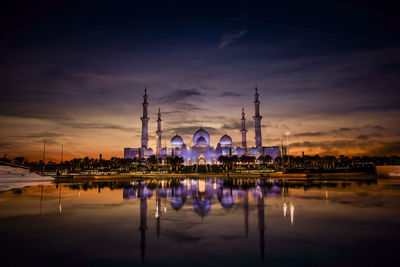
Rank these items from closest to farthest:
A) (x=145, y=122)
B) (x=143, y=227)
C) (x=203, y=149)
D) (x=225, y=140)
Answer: (x=143, y=227), (x=145, y=122), (x=203, y=149), (x=225, y=140)

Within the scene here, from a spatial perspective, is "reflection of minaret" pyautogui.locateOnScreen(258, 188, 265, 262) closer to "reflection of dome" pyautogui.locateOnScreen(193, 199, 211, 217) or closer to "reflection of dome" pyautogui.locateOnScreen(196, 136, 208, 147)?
"reflection of dome" pyautogui.locateOnScreen(193, 199, 211, 217)

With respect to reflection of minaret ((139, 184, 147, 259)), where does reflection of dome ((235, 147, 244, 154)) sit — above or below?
above

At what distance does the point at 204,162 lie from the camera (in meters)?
112

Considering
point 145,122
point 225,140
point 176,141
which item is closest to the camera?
point 145,122

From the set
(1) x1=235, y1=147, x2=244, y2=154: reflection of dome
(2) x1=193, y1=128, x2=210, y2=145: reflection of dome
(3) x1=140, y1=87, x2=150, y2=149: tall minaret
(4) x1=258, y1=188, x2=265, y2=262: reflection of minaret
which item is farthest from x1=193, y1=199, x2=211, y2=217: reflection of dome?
(1) x1=235, y1=147, x2=244, y2=154: reflection of dome

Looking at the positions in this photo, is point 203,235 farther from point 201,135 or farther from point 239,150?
point 239,150

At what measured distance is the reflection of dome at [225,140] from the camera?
117719mm

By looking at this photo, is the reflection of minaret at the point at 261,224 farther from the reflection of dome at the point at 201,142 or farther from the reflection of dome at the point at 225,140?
the reflection of dome at the point at 225,140

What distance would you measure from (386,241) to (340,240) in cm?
133

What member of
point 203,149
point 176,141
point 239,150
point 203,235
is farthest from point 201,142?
point 203,235

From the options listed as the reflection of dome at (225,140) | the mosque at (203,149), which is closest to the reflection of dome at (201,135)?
the mosque at (203,149)

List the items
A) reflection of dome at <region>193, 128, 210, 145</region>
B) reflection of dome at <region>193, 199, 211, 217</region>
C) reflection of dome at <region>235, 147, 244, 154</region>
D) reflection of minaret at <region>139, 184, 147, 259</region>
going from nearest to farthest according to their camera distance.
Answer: reflection of minaret at <region>139, 184, 147, 259</region> < reflection of dome at <region>193, 199, 211, 217</region> < reflection of dome at <region>193, 128, 210, 145</region> < reflection of dome at <region>235, 147, 244, 154</region>

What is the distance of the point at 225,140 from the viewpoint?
11819 cm

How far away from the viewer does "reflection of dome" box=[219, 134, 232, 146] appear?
11772 centimetres
